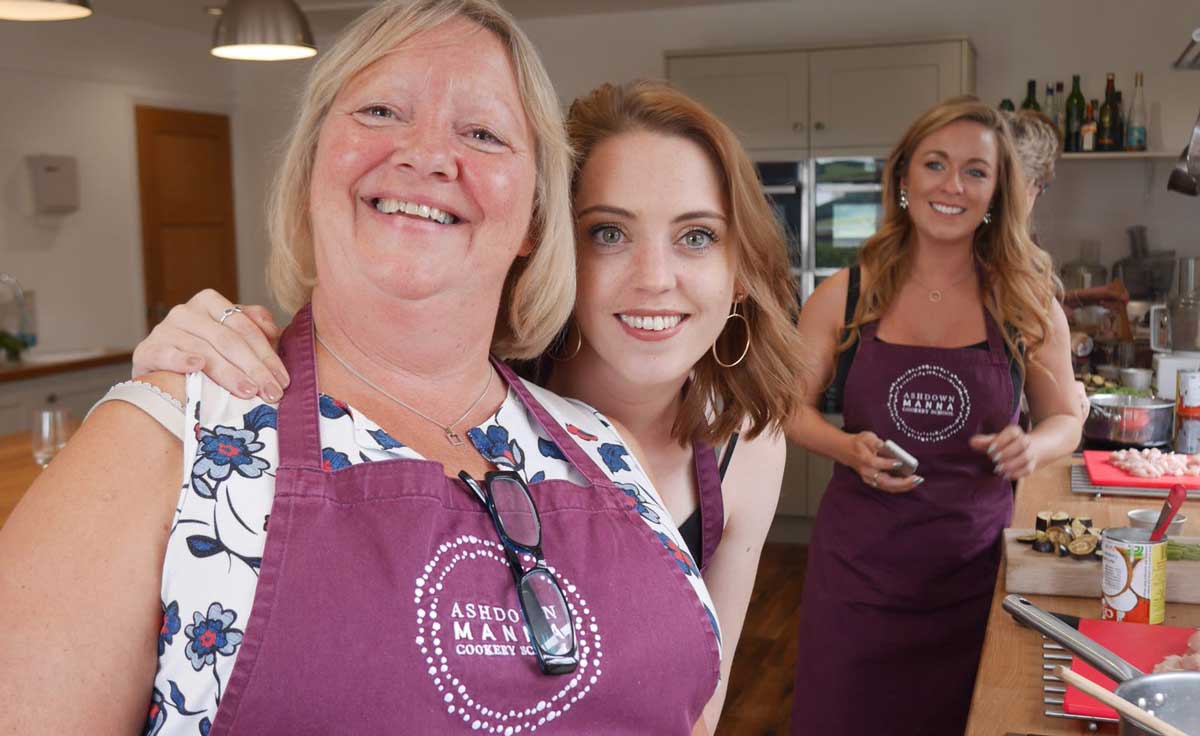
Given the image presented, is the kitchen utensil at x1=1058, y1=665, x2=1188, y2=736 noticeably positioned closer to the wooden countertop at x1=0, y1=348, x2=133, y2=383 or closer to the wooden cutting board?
the wooden cutting board

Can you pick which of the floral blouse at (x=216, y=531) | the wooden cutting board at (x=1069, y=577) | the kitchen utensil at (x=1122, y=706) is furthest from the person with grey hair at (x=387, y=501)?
the wooden cutting board at (x=1069, y=577)

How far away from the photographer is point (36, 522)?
2.98 ft

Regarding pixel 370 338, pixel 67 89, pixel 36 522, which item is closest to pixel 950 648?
pixel 370 338

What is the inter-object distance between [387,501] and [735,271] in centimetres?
64

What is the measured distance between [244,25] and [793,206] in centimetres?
297

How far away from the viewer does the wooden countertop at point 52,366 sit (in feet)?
16.9

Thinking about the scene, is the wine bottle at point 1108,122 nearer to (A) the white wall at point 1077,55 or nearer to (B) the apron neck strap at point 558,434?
(A) the white wall at point 1077,55

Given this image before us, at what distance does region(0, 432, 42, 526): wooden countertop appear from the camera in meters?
2.48

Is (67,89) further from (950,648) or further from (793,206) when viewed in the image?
(950,648)

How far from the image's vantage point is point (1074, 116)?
5.73 meters

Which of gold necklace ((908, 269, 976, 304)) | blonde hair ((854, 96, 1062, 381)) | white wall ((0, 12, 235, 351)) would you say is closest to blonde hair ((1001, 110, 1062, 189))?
blonde hair ((854, 96, 1062, 381))

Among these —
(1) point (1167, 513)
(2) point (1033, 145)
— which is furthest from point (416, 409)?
(2) point (1033, 145)

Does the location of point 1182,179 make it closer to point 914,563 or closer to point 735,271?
point 914,563

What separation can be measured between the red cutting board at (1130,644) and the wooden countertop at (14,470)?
190 centimetres
